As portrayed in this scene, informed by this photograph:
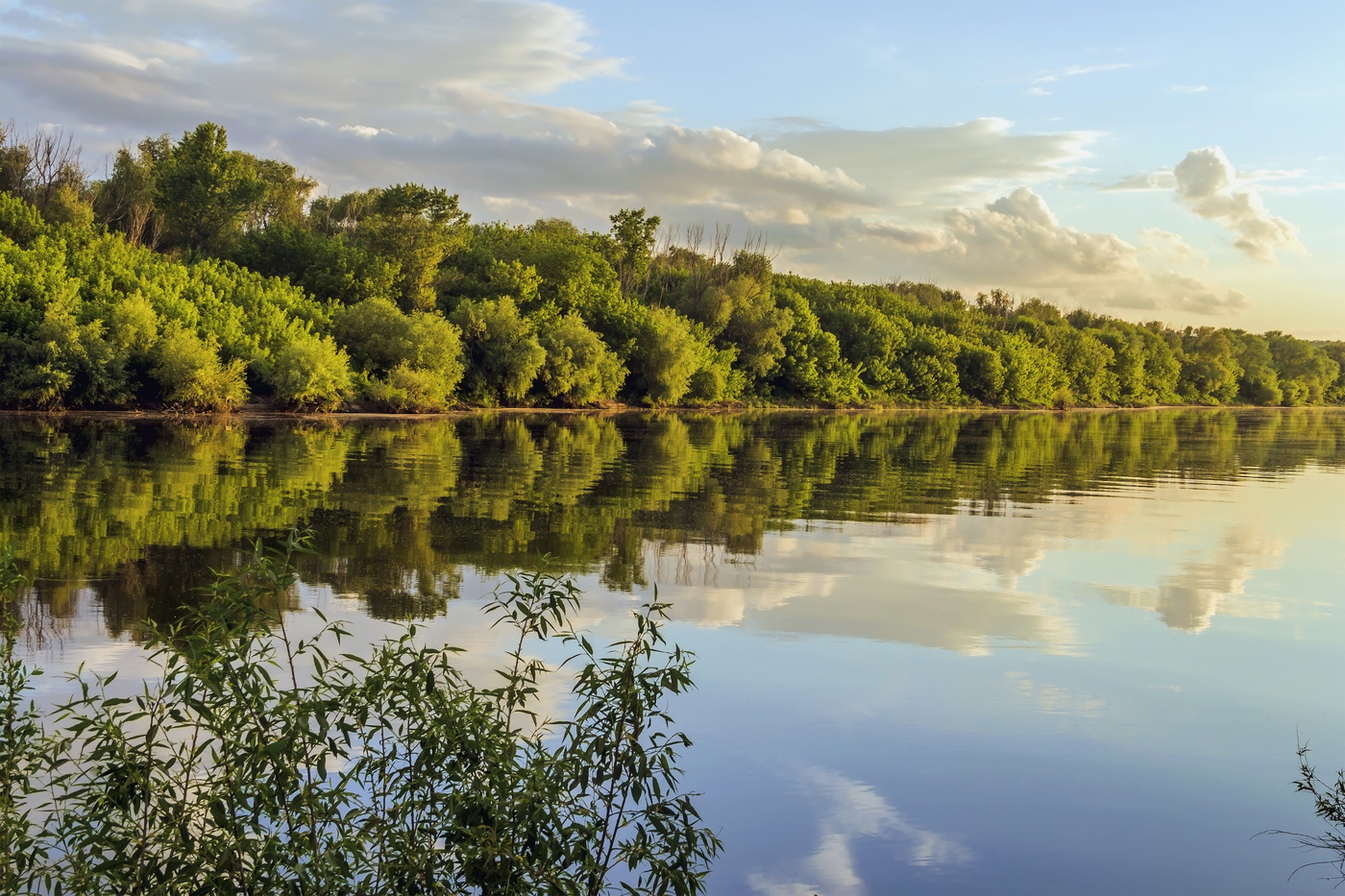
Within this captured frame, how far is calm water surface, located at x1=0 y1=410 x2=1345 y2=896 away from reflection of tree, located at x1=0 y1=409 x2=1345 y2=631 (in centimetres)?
14

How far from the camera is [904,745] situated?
32.4 ft

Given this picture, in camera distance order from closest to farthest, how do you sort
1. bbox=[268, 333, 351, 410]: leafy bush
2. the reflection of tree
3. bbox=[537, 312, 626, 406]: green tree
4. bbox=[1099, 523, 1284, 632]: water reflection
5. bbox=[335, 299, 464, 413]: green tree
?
bbox=[1099, 523, 1284, 632]: water reflection
the reflection of tree
bbox=[268, 333, 351, 410]: leafy bush
bbox=[335, 299, 464, 413]: green tree
bbox=[537, 312, 626, 406]: green tree

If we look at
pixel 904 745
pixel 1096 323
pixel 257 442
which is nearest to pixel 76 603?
pixel 904 745

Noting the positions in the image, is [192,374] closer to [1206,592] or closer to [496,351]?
[496,351]

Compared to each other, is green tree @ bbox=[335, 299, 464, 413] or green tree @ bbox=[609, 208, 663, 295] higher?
green tree @ bbox=[609, 208, 663, 295]

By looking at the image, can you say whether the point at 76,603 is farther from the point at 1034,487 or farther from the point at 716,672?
the point at 1034,487

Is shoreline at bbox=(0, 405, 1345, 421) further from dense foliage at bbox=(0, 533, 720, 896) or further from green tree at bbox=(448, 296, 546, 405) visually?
dense foliage at bbox=(0, 533, 720, 896)

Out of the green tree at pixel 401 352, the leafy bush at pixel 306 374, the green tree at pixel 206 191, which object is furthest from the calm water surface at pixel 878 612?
the green tree at pixel 206 191

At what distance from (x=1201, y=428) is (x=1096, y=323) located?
303ft

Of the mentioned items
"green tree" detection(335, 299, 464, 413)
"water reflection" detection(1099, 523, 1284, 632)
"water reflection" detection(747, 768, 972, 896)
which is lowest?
"water reflection" detection(747, 768, 972, 896)

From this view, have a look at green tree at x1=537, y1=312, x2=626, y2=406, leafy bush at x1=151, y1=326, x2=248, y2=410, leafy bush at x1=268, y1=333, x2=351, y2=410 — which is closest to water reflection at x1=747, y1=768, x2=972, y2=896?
leafy bush at x1=151, y1=326, x2=248, y2=410

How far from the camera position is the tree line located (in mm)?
49594

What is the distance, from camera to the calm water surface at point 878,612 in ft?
27.0

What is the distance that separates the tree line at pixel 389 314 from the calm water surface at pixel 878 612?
14.7 metres
